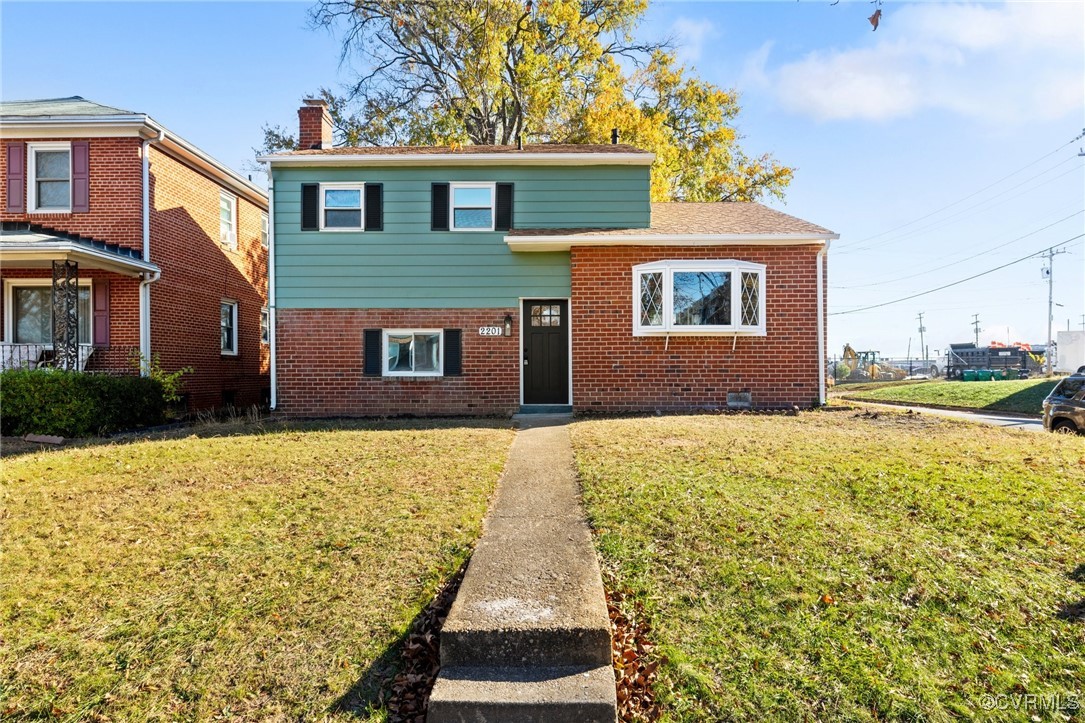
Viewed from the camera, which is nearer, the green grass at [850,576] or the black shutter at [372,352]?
the green grass at [850,576]

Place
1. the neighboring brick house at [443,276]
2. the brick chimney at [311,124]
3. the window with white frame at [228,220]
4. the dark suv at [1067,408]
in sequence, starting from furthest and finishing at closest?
the window with white frame at [228,220] < the brick chimney at [311,124] < the neighboring brick house at [443,276] < the dark suv at [1067,408]

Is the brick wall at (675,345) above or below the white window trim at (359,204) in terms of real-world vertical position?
below

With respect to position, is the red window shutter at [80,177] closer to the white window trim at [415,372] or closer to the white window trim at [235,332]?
the white window trim at [235,332]

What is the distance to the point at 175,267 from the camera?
13.7 m

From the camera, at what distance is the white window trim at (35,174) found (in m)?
12.4

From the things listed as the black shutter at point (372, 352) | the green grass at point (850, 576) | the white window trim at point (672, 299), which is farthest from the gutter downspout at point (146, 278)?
the green grass at point (850, 576)

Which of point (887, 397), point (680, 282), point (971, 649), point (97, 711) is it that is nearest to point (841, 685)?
point (971, 649)

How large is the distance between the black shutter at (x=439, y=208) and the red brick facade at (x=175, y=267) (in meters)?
6.26

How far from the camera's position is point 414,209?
1240 centimetres

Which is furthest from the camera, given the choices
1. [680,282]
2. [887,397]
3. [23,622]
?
[887,397]

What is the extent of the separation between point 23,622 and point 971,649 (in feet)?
17.6

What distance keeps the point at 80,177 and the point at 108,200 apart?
2.52ft

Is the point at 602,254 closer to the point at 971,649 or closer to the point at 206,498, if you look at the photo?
the point at 206,498

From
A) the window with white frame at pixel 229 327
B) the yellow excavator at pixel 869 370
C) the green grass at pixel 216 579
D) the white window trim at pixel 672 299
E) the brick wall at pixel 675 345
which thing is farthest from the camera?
the yellow excavator at pixel 869 370
